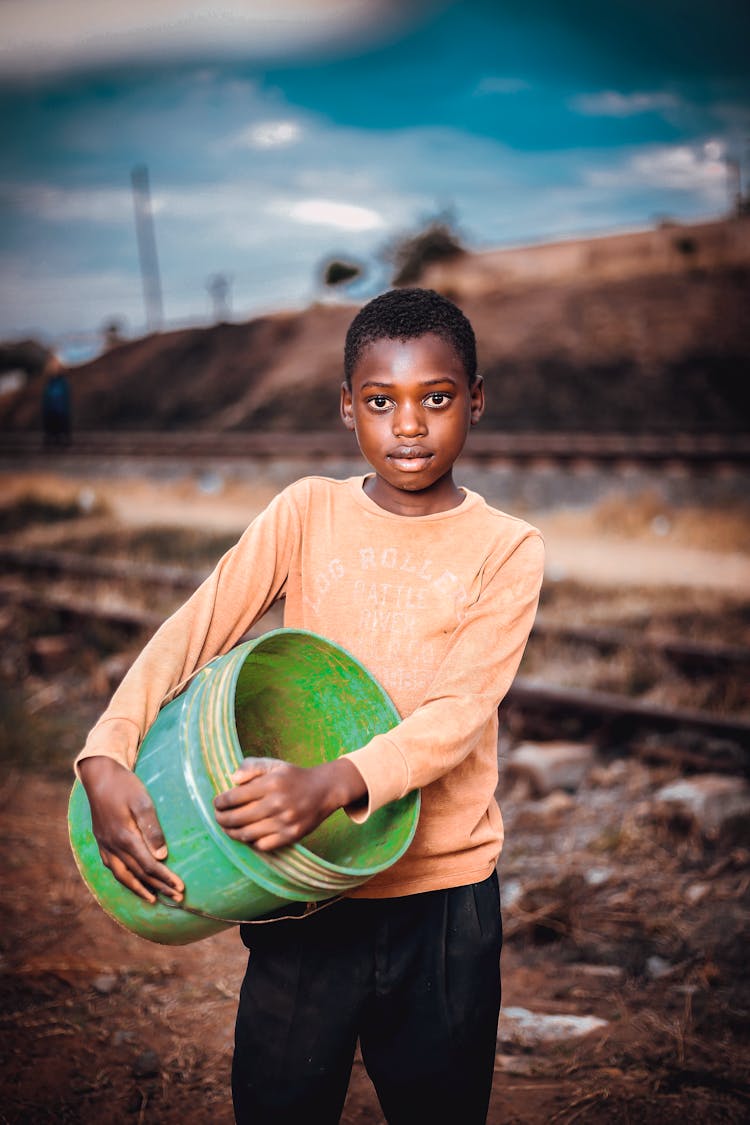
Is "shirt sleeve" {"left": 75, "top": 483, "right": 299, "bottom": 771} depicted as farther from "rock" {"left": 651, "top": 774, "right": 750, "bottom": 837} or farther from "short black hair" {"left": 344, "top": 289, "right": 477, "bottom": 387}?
"rock" {"left": 651, "top": 774, "right": 750, "bottom": 837}

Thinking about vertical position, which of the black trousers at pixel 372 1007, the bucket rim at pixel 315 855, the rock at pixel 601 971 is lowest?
the rock at pixel 601 971

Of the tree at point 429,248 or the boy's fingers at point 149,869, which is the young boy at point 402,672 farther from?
the tree at point 429,248

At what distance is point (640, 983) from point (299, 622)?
1.95m

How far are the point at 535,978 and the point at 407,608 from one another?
1.89m

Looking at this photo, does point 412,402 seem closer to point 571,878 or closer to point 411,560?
point 411,560

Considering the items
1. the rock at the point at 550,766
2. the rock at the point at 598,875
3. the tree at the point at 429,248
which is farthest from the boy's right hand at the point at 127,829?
the tree at the point at 429,248

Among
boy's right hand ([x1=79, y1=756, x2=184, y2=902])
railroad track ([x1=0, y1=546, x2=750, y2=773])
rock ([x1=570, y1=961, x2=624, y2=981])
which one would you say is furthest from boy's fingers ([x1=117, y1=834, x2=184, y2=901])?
railroad track ([x1=0, y1=546, x2=750, y2=773])

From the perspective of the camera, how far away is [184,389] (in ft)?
90.6

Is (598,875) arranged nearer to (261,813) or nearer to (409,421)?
(409,421)

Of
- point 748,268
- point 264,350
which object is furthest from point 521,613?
point 264,350

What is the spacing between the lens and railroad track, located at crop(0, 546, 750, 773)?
436 cm

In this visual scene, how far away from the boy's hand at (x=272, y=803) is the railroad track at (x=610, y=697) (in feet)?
11.0

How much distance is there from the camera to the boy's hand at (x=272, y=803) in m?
1.24

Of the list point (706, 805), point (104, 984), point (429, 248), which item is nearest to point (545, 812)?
point (706, 805)
